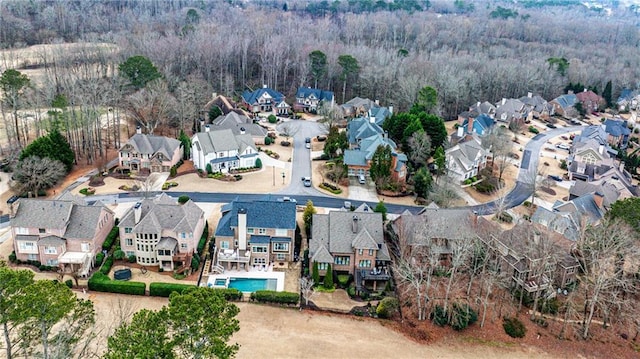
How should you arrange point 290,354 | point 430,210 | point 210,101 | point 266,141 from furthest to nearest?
point 210,101
point 266,141
point 430,210
point 290,354

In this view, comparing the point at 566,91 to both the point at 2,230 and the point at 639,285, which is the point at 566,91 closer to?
the point at 639,285

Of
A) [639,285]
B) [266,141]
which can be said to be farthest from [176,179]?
[639,285]

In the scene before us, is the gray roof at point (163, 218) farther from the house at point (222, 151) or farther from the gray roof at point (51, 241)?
the house at point (222, 151)

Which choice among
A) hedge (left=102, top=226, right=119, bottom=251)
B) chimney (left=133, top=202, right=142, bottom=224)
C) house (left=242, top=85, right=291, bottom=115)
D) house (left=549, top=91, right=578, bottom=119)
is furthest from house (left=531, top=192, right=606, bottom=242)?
house (left=549, top=91, right=578, bottom=119)

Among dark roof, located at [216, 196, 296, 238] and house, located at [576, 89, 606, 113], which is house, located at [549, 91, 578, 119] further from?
dark roof, located at [216, 196, 296, 238]

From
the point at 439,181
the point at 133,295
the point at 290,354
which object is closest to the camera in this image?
the point at 290,354
